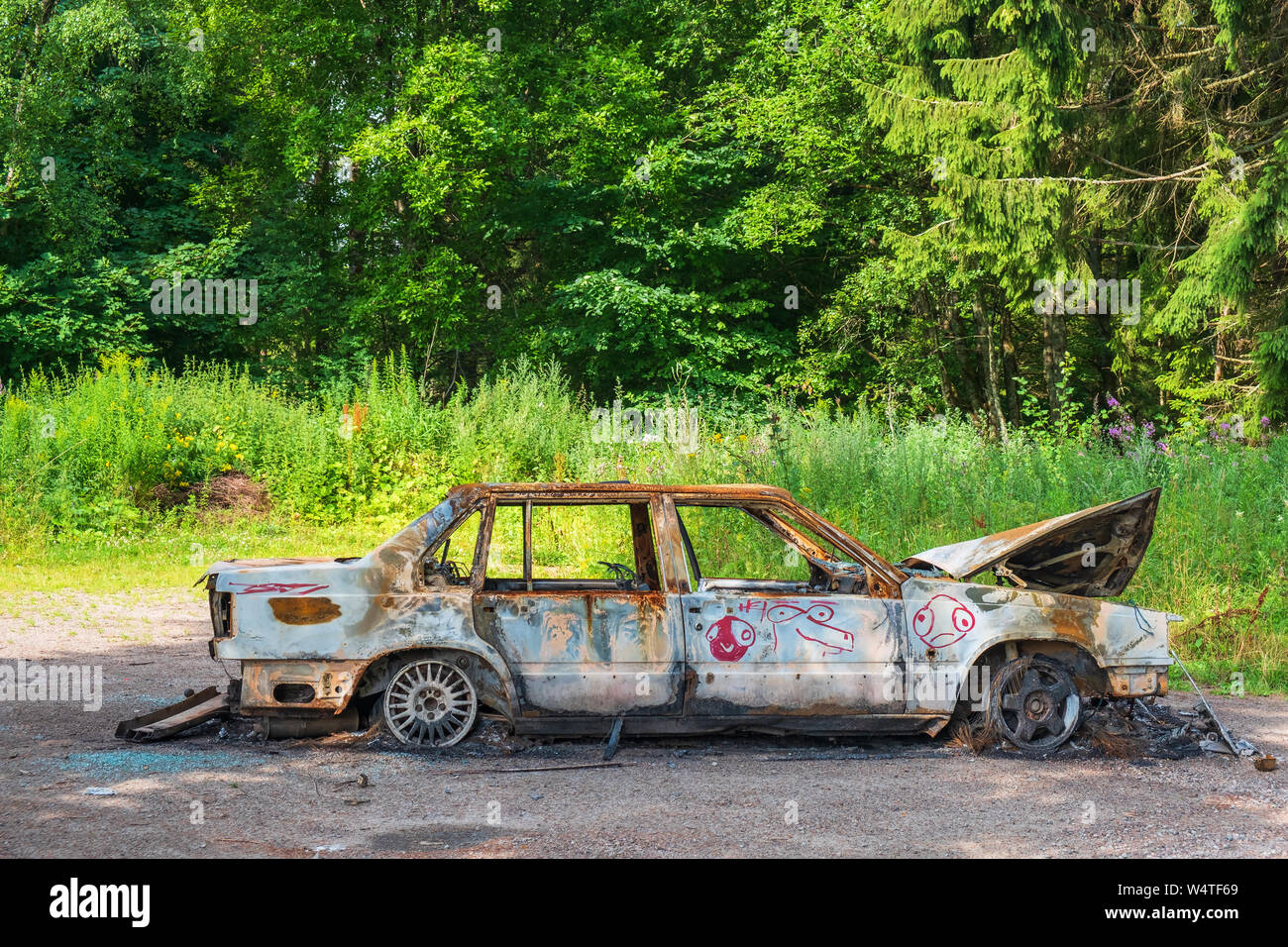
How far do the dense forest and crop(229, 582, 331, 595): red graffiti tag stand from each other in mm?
13895

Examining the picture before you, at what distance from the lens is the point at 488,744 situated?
6766 mm

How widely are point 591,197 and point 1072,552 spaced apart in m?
23.3

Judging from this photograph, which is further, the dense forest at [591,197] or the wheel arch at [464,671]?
the dense forest at [591,197]

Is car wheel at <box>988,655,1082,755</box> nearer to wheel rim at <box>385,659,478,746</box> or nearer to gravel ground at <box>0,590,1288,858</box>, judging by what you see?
gravel ground at <box>0,590,1288,858</box>

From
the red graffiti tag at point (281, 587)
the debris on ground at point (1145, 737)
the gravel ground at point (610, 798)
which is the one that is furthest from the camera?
the debris on ground at point (1145, 737)

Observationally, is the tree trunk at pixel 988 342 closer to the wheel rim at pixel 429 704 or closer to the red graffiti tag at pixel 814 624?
the red graffiti tag at pixel 814 624

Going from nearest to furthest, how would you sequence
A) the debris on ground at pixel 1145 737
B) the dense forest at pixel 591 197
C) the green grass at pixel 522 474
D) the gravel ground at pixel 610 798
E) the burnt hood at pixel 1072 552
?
the gravel ground at pixel 610 798 → the debris on ground at pixel 1145 737 → the burnt hood at pixel 1072 552 → the green grass at pixel 522 474 → the dense forest at pixel 591 197

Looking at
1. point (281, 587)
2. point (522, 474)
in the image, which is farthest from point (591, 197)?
point (281, 587)

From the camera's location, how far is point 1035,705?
6.80 m

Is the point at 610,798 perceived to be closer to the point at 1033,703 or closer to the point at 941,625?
the point at 941,625

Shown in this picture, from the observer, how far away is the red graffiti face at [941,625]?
6672 mm

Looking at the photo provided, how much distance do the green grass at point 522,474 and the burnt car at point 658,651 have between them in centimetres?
340

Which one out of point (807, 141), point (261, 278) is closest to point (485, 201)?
point (261, 278)

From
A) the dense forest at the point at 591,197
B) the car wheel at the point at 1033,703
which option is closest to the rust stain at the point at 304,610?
the car wheel at the point at 1033,703
